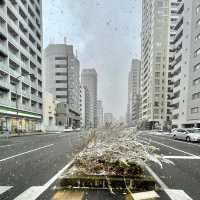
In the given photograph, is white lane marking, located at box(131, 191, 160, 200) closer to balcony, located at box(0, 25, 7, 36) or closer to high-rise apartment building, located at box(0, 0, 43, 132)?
high-rise apartment building, located at box(0, 0, 43, 132)

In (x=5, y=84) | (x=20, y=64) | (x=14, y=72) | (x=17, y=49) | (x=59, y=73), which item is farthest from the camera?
(x=59, y=73)

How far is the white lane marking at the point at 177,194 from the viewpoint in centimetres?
466

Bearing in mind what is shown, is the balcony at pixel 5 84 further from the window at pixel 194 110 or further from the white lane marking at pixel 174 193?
the window at pixel 194 110

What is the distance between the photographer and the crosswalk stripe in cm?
464

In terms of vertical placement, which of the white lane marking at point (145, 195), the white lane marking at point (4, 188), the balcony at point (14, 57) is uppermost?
the balcony at point (14, 57)

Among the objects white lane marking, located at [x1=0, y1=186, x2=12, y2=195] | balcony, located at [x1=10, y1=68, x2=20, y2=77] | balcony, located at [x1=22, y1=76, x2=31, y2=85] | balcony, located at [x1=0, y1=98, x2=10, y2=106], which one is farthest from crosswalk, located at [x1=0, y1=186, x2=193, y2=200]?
balcony, located at [x1=22, y1=76, x2=31, y2=85]

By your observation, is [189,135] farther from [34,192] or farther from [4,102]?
[4,102]

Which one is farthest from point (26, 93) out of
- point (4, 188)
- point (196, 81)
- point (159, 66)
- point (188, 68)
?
point (159, 66)

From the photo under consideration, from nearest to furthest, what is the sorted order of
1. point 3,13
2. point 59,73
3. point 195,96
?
point 3,13, point 195,96, point 59,73

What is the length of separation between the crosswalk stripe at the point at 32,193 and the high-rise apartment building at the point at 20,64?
3214 cm

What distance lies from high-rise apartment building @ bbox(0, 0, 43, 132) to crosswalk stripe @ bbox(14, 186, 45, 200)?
32142 millimetres

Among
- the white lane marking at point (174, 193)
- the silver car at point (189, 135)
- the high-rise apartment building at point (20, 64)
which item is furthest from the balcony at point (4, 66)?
the white lane marking at point (174, 193)

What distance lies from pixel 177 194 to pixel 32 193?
347 cm

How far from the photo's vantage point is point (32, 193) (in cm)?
492
